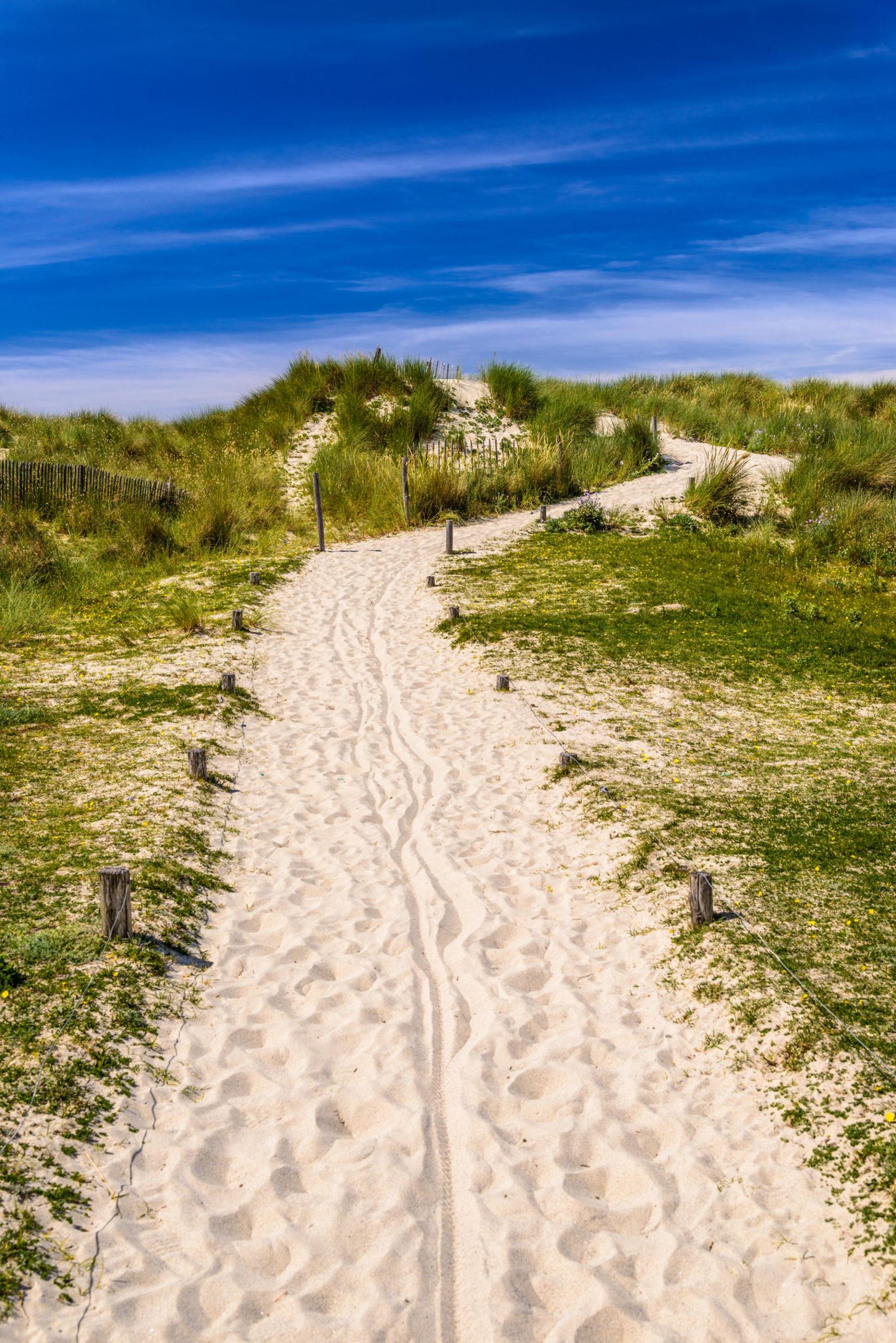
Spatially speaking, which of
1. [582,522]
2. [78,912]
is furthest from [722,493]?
[78,912]

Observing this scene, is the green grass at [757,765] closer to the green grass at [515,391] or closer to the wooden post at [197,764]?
the wooden post at [197,764]

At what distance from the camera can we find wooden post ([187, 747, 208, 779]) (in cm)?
751

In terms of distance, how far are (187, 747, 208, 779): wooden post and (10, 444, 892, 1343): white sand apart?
2.91 ft

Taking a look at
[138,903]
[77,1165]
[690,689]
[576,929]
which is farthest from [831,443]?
[77,1165]

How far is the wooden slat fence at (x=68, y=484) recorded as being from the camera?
726 inches

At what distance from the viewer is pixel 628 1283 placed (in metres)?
3.34

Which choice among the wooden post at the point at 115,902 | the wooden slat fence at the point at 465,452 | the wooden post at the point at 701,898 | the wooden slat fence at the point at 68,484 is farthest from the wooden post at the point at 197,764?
the wooden slat fence at the point at 465,452

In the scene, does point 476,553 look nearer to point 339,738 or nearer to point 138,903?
point 339,738

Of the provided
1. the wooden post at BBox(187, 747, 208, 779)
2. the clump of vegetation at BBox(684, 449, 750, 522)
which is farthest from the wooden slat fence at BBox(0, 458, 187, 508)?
the wooden post at BBox(187, 747, 208, 779)

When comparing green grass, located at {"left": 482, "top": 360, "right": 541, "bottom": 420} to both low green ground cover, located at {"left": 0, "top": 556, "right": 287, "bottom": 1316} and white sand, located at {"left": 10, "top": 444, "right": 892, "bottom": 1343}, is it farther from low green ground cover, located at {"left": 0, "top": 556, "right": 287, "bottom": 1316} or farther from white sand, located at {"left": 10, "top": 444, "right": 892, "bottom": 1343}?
white sand, located at {"left": 10, "top": 444, "right": 892, "bottom": 1343}

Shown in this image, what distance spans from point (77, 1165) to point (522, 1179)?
6.28 ft

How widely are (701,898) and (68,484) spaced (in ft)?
58.8

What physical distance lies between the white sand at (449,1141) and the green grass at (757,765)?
281 mm

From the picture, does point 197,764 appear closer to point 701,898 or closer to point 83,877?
point 83,877
